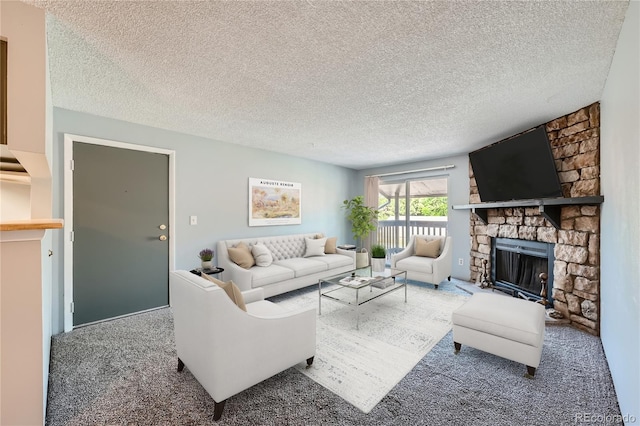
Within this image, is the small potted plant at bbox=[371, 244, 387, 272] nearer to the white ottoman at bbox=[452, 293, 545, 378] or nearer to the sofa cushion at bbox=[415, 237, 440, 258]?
the sofa cushion at bbox=[415, 237, 440, 258]

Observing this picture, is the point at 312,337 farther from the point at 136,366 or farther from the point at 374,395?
the point at 136,366

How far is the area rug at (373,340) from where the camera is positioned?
1896mm

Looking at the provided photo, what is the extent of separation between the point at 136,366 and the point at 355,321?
82.7 inches

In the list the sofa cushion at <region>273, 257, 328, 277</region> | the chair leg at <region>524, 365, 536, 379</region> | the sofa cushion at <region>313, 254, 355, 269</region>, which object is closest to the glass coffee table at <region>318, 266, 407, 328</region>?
the sofa cushion at <region>273, 257, 328, 277</region>

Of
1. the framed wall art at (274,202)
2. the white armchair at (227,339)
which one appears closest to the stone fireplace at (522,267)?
the white armchair at (227,339)

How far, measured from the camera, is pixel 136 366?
2.12 meters

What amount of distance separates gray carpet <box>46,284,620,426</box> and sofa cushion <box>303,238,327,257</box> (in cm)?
264

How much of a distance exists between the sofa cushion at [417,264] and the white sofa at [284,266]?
0.91 metres

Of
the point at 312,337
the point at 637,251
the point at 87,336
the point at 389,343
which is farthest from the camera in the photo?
the point at 87,336

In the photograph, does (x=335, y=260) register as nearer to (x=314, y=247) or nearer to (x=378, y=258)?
(x=314, y=247)

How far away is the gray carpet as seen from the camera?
1.58 m

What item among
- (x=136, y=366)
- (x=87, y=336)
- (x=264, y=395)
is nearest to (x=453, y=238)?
(x=264, y=395)

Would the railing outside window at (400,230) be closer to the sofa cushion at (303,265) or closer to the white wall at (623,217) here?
the sofa cushion at (303,265)

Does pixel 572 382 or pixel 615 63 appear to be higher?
pixel 615 63
